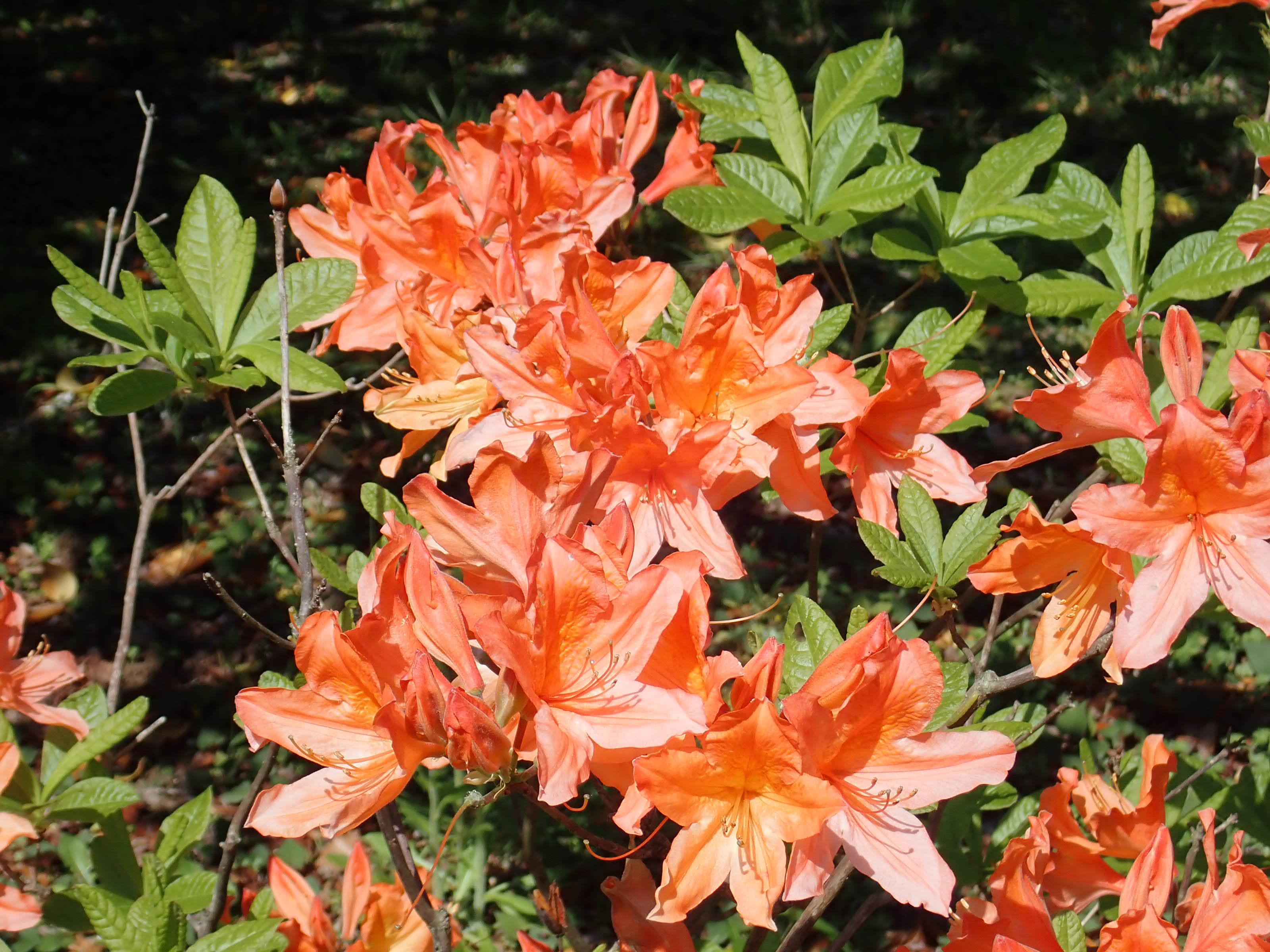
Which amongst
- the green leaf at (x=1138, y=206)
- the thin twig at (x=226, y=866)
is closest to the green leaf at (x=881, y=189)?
the green leaf at (x=1138, y=206)

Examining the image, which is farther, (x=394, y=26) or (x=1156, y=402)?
(x=394, y=26)

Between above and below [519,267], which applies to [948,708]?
below

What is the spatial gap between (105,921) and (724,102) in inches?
53.7

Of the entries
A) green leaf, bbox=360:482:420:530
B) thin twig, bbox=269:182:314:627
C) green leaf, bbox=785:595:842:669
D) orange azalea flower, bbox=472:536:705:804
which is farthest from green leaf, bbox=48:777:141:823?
green leaf, bbox=785:595:842:669

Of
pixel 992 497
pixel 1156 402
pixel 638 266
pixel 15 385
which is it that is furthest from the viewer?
pixel 15 385

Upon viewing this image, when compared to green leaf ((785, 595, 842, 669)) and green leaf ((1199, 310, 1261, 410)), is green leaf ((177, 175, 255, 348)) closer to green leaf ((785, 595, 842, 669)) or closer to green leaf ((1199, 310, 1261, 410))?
green leaf ((785, 595, 842, 669))

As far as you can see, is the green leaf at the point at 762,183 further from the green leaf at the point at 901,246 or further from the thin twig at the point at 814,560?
the thin twig at the point at 814,560

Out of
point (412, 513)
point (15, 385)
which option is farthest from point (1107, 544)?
point (15, 385)

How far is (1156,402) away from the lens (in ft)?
4.51

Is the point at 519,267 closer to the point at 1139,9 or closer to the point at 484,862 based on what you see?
the point at 484,862

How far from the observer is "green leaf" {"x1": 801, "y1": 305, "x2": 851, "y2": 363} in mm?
1398

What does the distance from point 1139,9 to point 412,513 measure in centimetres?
467

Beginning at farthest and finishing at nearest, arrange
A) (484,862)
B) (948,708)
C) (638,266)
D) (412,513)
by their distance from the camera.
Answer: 1. (484,862)
2. (638,266)
3. (948,708)
4. (412,513)

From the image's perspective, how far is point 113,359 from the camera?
1.26 m
